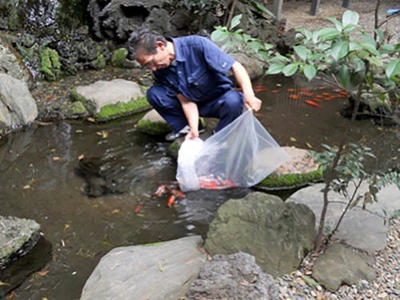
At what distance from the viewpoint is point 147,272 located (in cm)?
219

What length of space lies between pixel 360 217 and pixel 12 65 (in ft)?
16.2

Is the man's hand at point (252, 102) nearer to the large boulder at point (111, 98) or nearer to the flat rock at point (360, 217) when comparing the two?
the flat rock at point (360, 217)

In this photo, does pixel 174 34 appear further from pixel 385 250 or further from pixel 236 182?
pixel 385 250

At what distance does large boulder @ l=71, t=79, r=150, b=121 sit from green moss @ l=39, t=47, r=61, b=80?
2.47 ft

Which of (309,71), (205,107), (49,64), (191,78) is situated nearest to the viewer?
(309,71)

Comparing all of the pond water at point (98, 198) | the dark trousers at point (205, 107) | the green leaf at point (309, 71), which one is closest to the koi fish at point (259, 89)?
the pond water at point (98, 198)

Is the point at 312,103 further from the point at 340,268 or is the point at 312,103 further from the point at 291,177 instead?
the point at 340,268

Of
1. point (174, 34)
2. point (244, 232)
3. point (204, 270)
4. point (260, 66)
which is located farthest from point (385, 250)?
point (174, 34)

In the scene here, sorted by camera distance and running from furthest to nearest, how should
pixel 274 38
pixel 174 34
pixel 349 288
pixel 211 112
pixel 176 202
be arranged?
pixel 274 38 < pixel 174 34 < pixel 211 112 < pixel 176 202 < pixel 349 288

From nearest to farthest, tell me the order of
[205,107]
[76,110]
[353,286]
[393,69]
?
[393,69], [353,286], [205,107], [76,110]

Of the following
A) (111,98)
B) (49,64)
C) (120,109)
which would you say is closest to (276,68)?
(120,109)

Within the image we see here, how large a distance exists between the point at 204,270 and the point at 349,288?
84 centimetres

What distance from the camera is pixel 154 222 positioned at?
A: 308cm

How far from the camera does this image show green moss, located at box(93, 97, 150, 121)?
189 inches
